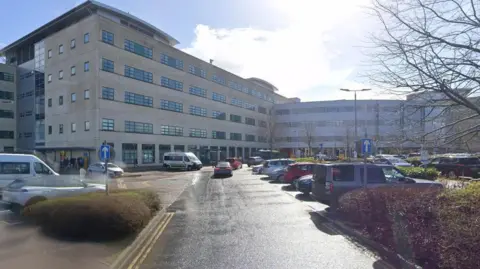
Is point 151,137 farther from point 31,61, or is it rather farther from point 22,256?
point 22,256

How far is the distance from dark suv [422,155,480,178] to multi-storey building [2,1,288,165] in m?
37.5

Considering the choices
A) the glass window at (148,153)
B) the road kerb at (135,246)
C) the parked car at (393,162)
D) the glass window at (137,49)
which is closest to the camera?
the road kerb at (135,246)

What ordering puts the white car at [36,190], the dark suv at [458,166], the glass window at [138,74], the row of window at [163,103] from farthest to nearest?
the glass window at [138,74], the row of window at [163,103], the dark suv at [458,166], the white car at [36,190]

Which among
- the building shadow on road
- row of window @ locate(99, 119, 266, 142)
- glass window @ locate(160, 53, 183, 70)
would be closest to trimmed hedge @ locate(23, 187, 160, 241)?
the building shadow on road

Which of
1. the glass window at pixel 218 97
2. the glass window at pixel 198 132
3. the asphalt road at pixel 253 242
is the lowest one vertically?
the asphalt road at pixel 253 242

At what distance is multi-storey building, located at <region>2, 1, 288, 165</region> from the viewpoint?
46.1 metres

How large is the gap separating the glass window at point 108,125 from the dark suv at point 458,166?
3723cm

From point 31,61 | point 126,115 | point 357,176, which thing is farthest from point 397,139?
point 31,61

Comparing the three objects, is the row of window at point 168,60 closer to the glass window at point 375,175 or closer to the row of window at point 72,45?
the row of window at point 72,45

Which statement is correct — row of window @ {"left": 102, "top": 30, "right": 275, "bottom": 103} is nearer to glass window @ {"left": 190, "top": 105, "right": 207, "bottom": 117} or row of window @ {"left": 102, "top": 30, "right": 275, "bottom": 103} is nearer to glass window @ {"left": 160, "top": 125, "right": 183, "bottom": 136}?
glass window @ {"left": 190, "top": 105, "right": 207, "bottom": 117}

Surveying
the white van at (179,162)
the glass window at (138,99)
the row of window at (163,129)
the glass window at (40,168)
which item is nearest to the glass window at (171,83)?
the glass window at (138,99)

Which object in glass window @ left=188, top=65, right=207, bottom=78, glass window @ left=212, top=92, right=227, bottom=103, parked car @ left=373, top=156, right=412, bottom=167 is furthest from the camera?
glass window @ left=212, top=92, right=227, bottom=103

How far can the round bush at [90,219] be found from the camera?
823 centimetres

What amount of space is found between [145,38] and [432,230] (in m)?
52.9
